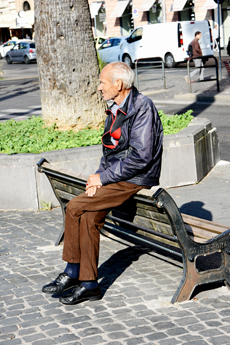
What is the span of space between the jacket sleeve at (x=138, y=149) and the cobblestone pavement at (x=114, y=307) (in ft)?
2.93

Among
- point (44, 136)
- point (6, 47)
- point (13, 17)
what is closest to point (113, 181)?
point (44, 136)

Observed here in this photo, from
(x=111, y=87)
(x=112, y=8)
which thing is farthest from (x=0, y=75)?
(x=111, y=87)

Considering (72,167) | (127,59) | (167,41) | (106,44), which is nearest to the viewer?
(72,167)

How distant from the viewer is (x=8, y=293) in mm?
4129

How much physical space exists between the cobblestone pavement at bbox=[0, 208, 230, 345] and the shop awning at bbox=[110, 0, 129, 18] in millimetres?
43916

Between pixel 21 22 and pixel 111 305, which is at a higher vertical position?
pixel 21 22

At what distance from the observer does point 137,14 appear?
43750mm

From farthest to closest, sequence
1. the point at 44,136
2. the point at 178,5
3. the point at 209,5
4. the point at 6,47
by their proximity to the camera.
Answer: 1. the point at 6,47
2. the point at 178,5
3. the point at 209,5
4. the point at 44,136

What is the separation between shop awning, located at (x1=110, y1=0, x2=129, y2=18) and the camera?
46500 millimetres

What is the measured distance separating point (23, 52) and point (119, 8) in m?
11.7

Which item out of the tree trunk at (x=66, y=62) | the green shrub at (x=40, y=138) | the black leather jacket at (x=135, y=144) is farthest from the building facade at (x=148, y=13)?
the black leather jacket at (x=135, y=144)

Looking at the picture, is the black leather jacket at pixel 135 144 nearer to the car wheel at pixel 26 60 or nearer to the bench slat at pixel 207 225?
the bench slat at pixel 207 225

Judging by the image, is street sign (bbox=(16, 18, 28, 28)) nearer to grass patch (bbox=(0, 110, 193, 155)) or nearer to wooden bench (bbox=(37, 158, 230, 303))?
grass patch (bbox=(0, 110, 193, 155))

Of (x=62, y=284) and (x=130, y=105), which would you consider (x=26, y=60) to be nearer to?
(x=130, y=105)
